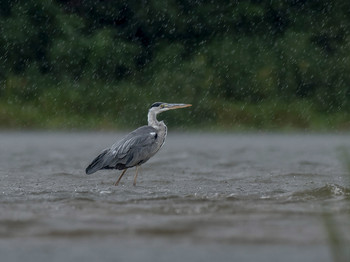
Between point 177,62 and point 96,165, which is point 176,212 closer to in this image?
point 96,165

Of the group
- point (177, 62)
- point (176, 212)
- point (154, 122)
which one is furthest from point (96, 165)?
point (177, 62)

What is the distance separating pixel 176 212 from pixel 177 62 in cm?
1979

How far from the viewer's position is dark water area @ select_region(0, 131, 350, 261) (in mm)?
4812

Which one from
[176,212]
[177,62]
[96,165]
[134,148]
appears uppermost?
[176,212]

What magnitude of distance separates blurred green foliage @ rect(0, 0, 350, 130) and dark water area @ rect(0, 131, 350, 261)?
9.98m

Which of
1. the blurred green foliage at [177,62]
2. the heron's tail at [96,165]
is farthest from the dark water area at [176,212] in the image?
the blurred green foliage at [177,62]

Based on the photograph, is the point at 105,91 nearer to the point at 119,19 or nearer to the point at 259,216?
the point at 119,19

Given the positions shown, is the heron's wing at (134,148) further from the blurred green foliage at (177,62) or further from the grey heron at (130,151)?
the blurred green foliage at (177,62)

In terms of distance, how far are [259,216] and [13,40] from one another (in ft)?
67.5

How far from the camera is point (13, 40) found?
25.9 m

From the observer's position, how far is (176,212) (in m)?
6.45

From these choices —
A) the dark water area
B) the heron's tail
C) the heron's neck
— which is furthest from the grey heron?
the dark water area

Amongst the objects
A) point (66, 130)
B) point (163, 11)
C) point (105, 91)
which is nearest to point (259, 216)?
point (66, 130)

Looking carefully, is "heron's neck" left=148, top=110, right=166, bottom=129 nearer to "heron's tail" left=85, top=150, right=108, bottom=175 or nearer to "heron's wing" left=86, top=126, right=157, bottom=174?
"heron's wing" left=86, top=126, right=157, bottom=174
